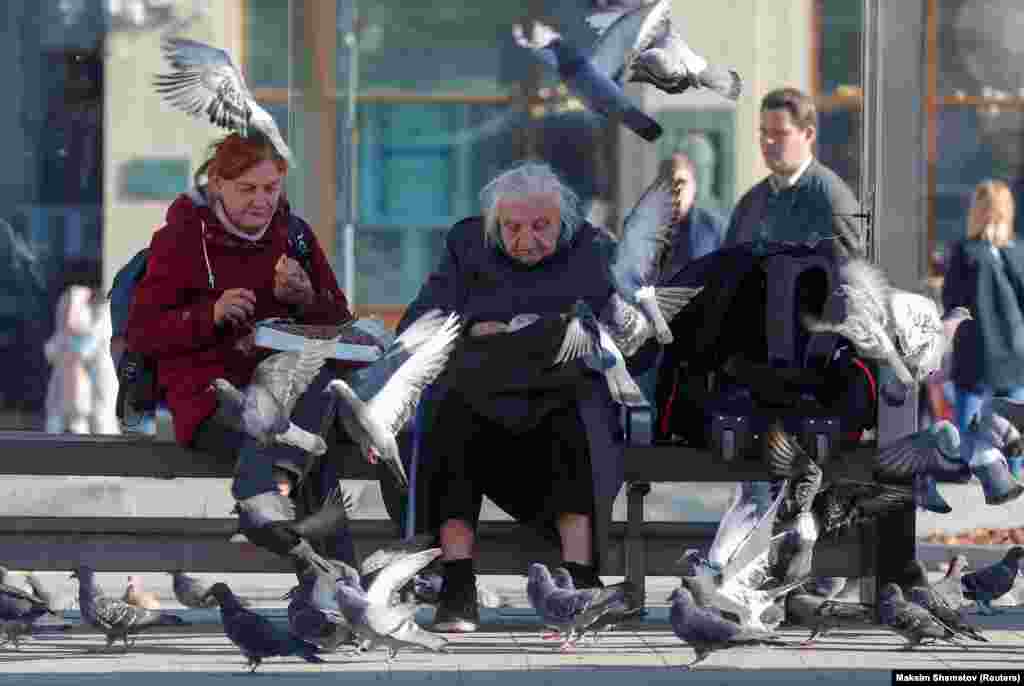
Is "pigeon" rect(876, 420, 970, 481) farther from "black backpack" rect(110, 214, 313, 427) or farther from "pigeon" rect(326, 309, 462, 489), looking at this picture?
"black backpack" rect(110, 214, 313, 427)

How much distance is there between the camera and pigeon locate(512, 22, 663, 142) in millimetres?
7016

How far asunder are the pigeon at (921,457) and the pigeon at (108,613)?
2093mm

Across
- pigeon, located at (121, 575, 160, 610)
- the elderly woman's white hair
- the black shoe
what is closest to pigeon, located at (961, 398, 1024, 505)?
the elderly woman's white hair

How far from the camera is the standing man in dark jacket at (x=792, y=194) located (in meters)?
6.93

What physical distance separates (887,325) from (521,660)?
139cm

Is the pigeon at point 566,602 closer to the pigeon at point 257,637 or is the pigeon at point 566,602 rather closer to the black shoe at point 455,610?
the black shoe at point 455,610

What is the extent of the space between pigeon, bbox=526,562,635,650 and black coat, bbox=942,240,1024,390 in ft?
17.8

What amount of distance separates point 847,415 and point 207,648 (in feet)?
6.33

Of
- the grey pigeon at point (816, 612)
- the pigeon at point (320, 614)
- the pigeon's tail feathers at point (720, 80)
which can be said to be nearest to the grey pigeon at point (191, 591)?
the pigeon at point (320, 614)

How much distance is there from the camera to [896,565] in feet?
21.8

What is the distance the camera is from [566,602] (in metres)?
6.05

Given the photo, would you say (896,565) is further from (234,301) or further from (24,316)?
(24,316)

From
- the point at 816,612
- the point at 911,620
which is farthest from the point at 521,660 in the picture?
the point at 911,620

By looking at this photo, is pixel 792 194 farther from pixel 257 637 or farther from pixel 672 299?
pixel 257 637
